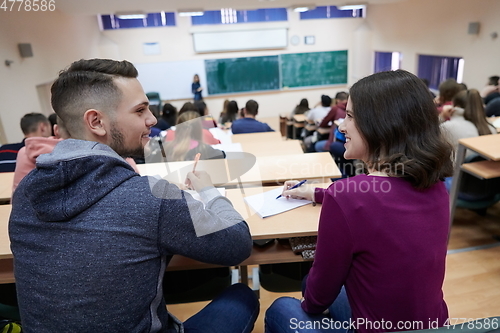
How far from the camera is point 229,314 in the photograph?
1140 mm

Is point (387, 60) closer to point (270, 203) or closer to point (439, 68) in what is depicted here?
point (439, 68)

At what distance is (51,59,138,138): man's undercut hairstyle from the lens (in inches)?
38.8

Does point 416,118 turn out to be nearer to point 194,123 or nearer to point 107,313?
point 194,123

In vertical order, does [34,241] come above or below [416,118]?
below

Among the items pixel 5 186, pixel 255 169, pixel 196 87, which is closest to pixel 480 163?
pixel 255 169

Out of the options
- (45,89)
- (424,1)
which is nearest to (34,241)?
(45,89)

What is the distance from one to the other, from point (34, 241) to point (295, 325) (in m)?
0.82

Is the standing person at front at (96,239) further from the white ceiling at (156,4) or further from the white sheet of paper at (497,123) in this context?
the white ceiling at (156,4)

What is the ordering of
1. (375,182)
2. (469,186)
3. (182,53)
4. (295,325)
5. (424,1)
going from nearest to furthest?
(375,182), (295,325), (469,186), (424,1), (182,53)

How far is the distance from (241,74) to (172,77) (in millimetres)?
1791

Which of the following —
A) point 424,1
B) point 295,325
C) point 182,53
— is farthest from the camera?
point 182,53

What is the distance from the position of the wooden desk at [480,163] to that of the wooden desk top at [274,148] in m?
1.14

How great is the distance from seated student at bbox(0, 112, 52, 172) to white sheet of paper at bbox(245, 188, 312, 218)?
2.28 m

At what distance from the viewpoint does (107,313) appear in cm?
80
